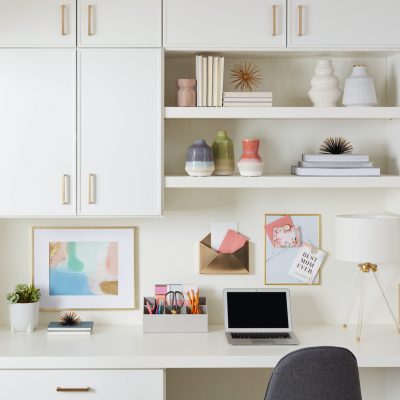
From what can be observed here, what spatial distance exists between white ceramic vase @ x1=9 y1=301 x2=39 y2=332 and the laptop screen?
906 millimetres

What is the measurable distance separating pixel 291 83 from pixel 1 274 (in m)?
1.67

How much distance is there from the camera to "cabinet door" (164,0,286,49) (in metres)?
3.00

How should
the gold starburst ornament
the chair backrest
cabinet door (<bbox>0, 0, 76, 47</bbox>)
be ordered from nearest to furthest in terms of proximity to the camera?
the chair backrest
cabinet door (<bbox>0, 0, 76, 47</bbox>)
the gold starburst ornament

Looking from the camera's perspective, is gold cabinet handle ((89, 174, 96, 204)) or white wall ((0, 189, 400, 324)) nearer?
gold cabinet handle ((89, 174, 96, 204))

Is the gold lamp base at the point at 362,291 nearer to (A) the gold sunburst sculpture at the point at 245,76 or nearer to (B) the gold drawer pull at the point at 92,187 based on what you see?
(A) the gold sunburst sculpture at the point at 245,76

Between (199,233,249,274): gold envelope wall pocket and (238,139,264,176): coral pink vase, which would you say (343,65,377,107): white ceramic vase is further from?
(199,233,249,274): gold envelope wall pocket

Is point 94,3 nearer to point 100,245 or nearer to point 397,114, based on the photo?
point 100,245

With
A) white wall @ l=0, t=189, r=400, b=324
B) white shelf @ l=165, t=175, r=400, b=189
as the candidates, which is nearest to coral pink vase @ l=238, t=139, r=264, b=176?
white shelf @ l=165, t=175, r=400, b=189

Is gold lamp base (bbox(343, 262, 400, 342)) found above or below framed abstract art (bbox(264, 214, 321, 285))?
below

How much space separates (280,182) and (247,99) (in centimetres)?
40

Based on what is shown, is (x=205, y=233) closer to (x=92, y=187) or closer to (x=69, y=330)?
(x=92, y=187)

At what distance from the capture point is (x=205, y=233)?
3.36m

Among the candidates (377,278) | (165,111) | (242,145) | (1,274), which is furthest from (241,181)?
(1,274)

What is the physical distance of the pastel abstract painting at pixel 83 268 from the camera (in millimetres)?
3352
